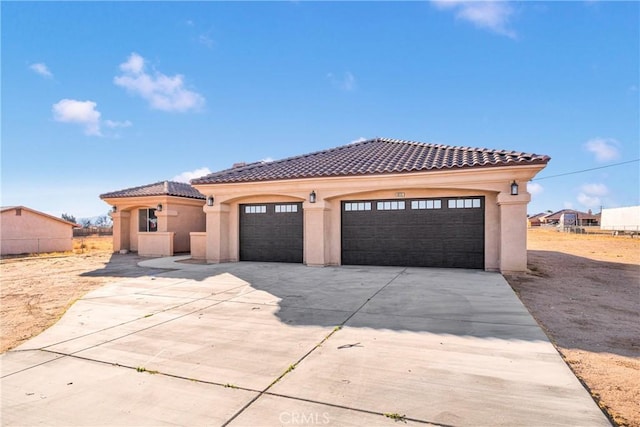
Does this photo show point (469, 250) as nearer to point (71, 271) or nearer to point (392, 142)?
point (392, 142)

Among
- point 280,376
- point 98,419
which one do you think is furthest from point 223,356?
point 98,419

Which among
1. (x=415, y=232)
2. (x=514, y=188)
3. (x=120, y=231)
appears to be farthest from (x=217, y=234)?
(x=514, y=188)

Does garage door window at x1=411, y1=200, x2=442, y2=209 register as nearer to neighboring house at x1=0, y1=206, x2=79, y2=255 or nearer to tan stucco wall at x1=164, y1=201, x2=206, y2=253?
tan stucco wall at x1=164, y1=201, x2=206, y2=253

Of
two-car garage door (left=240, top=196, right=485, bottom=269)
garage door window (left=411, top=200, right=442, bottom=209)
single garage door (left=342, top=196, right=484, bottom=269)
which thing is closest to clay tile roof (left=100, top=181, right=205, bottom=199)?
two-car garage door (left=240, top=196, right=485, bottom=269)

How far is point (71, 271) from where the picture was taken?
1277 cm

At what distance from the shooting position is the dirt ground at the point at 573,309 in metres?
3.65

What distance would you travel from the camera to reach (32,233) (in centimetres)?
2325

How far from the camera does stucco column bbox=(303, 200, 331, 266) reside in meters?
13.0

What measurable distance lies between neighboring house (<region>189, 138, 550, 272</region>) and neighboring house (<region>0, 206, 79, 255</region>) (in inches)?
607

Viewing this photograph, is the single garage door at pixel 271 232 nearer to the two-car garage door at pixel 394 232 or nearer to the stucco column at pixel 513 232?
the two-car garage door at pixel 394 232

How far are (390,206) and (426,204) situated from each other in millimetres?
1299

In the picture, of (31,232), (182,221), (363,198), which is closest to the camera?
(363,198)

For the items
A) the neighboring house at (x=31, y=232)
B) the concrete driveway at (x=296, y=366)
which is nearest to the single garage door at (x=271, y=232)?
the concrete driveway at (x=296, y=366)

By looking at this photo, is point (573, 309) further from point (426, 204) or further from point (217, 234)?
point (217, 234)
